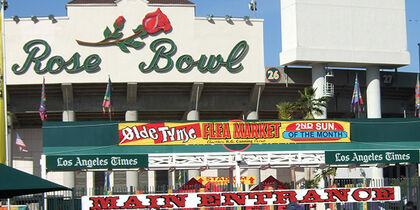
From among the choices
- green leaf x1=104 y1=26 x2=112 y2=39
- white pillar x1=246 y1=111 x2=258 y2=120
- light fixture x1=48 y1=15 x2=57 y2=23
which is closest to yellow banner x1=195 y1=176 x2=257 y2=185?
white pillar x1=246 y1=111 x2=258 y2=120

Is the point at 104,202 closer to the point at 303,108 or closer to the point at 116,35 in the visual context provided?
the point at 303,108

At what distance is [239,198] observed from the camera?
30.3 meters

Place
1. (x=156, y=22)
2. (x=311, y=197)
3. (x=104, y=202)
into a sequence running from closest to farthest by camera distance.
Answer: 1. (x=104, y=202)
2. (x=311, y=197)
3. (x=156, y=22)

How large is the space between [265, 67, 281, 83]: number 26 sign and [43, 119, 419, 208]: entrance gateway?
60.1 ft

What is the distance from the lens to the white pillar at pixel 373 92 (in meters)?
54.3

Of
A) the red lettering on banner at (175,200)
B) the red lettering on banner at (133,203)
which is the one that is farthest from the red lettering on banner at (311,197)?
the red lettering on banner at (133,203)

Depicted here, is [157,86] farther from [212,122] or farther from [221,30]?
[212,122]

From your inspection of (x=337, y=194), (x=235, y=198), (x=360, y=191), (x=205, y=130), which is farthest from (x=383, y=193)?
(x=205, y=130)

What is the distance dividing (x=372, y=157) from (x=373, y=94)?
67.0ft

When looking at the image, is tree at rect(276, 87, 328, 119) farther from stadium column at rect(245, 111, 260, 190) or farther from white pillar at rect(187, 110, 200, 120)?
white pillar at rect(187, 110, 200, 120)

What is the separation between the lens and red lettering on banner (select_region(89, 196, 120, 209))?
29516mm

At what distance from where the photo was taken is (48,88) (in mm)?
53344

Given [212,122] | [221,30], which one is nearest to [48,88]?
[221,30]

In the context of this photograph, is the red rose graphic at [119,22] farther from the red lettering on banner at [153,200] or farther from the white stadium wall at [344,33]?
the red lettering on banner at [153,200]
